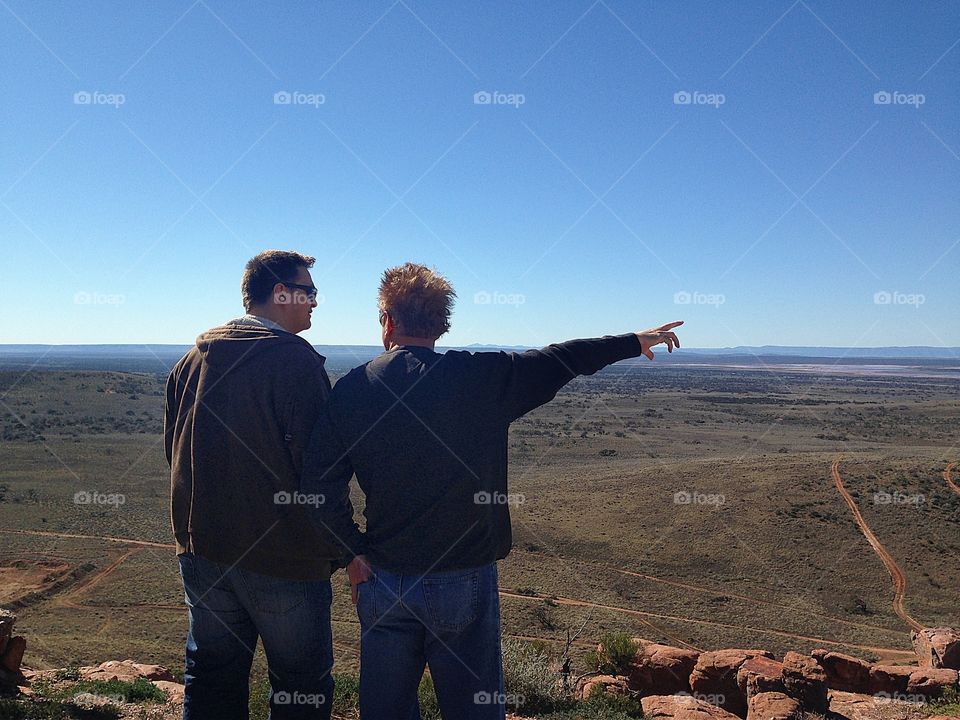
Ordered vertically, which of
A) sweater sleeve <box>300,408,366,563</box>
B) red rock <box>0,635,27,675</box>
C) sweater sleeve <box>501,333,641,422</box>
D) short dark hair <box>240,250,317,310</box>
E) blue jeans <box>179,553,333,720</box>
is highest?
short dark hair <box>240,250,317,310</box>

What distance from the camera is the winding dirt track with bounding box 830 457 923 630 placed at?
44.8 ft

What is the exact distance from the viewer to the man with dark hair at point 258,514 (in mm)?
2361

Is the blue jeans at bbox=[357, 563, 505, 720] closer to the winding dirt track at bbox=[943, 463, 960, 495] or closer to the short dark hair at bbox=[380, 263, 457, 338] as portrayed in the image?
the short dark hair at bbox=[380, 263, 457, 338]

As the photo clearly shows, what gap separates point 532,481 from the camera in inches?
1001

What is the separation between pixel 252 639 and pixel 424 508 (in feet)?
3.07

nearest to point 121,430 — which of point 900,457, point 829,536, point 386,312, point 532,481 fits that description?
point 532,481

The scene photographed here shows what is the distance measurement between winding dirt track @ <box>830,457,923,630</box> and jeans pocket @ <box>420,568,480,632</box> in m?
14.0

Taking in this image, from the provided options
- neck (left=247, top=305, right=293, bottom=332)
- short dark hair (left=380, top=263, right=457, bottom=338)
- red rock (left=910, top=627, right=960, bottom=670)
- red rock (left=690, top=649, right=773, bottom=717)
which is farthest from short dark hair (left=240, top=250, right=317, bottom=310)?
red rock (left=910, top=627, right=960, bottom=670)

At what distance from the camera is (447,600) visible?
7.07 ft

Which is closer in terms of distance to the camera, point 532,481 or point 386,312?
point 386,312

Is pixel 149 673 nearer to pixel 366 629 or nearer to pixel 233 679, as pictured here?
pixel 233 679

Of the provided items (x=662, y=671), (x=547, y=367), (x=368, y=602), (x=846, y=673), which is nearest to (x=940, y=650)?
(x=846, y=673)

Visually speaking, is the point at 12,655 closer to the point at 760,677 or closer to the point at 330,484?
the point at 330,484

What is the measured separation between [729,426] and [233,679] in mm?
45260
